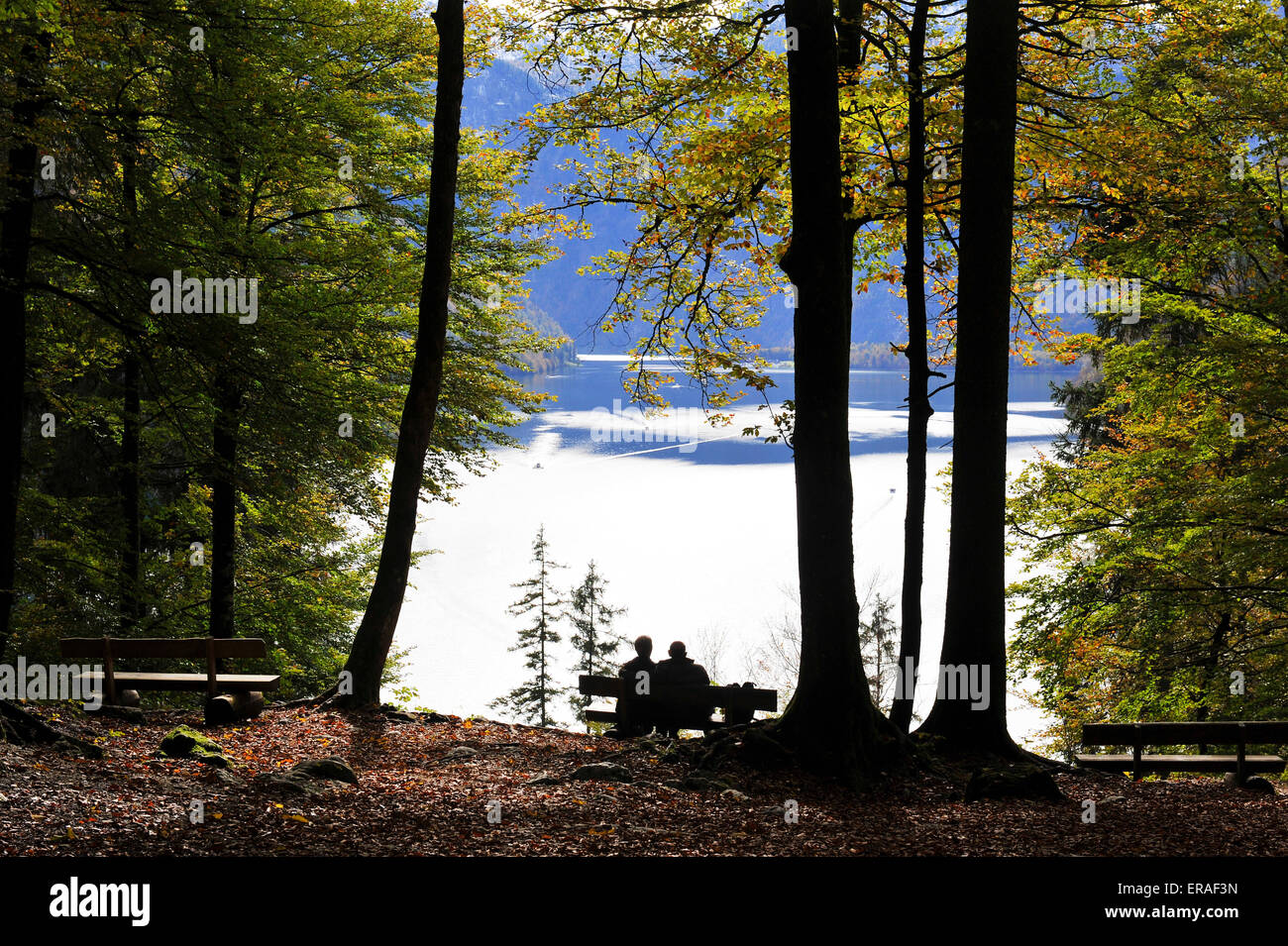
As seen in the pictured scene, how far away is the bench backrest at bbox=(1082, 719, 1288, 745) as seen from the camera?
8.55 m

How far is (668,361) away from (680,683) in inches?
157

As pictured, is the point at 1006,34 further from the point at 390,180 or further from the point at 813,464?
the point at 390,180

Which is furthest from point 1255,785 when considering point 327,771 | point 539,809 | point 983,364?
point 327,771

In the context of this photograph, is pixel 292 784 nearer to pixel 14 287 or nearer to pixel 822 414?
pixel 822 414

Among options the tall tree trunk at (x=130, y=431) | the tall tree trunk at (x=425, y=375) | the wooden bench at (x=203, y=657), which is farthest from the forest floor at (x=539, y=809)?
the tall tree trunk at (x=130, y=431)

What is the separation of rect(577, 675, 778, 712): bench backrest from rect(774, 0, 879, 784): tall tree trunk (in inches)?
47.5

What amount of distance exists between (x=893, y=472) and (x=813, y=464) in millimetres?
93855

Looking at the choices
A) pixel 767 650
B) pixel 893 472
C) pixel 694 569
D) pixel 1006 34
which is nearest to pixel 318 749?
pixel 1006 34

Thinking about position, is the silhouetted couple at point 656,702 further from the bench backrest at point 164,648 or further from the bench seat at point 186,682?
the bench backrest at point 164,648

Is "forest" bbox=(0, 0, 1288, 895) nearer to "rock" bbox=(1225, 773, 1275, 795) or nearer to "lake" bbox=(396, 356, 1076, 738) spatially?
"rock" bbox=(1225, 773, 1275, 795)

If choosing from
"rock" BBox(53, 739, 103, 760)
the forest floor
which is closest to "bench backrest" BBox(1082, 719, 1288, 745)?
the forest floor

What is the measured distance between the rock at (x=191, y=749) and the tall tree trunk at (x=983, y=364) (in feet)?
18.9
